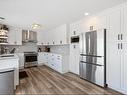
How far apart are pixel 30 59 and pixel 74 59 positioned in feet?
9.52

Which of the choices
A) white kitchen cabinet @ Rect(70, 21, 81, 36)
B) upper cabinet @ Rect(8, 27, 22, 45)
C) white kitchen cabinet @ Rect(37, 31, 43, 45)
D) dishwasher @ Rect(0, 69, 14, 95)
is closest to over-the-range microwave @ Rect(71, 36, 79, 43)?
white kitchen cabinet @ Rect(70, 21, 81, 36)

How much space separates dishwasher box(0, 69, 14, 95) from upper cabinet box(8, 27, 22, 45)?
3570 millimetres

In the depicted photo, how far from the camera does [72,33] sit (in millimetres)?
4719

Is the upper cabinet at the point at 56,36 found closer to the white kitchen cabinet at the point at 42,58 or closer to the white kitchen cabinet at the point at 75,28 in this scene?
the white kitchen cabinet at the point at 75,28

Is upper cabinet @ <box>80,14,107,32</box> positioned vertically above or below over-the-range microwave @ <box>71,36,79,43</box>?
above

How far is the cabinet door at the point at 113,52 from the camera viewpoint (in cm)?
280

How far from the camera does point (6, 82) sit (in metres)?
2.50

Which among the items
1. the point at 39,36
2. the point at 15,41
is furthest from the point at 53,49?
the point at 15,41

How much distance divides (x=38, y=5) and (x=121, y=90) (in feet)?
10.4

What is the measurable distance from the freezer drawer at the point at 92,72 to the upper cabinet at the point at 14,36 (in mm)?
3968

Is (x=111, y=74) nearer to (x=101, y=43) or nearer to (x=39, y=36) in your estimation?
(x=101, y=43)

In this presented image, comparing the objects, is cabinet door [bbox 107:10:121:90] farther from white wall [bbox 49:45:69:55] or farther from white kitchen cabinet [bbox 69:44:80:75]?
white wall [bbox 49:45:69:55]

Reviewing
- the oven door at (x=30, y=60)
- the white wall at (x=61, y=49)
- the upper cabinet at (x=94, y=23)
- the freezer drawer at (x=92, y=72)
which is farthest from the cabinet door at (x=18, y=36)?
the freezer drawer at (x=92, y=72)

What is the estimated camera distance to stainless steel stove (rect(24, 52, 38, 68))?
19.4ft
